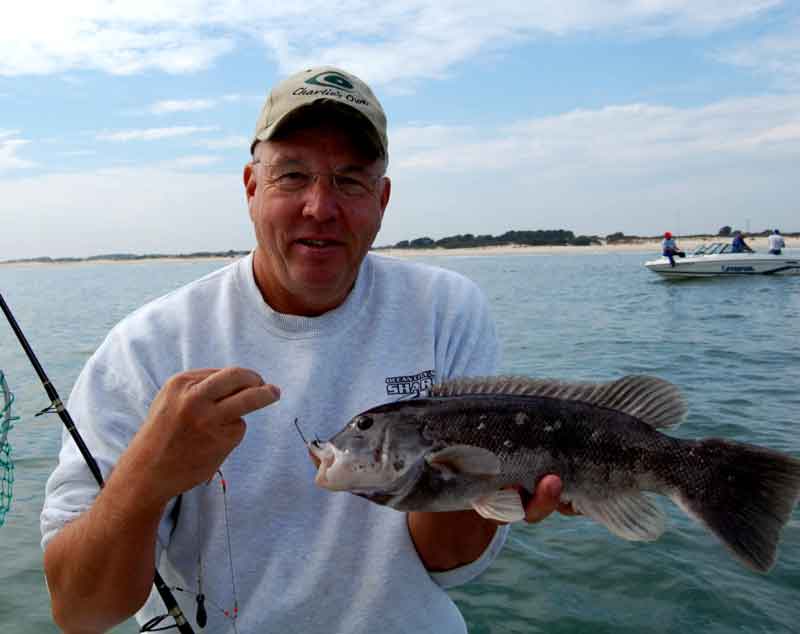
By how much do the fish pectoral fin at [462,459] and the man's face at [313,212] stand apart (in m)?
0.83

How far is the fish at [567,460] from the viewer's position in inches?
93.9

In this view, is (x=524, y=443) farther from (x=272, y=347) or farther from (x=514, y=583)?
(x=514, y=583)

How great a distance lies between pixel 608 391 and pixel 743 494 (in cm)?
62

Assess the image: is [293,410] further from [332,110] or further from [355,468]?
[332,110]

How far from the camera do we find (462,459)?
94.7 inches

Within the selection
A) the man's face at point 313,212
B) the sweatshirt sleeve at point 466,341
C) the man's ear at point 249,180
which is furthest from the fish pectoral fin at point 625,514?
the man's ear at point 249,180

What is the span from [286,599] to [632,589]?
13.8 ft

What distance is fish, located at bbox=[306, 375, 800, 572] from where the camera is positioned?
2385 mm

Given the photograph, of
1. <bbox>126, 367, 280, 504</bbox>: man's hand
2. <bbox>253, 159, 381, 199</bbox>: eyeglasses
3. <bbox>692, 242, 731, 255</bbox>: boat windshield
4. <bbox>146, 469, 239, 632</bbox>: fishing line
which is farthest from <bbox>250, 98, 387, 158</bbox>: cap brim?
<bbox>692, 242, 731, 255</bbox>: boat windshield

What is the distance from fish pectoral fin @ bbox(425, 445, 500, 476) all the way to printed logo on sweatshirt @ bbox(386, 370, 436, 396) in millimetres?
471

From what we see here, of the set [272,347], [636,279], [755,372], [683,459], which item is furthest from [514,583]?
[636,279]

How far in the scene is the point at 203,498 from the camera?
2.62 meters

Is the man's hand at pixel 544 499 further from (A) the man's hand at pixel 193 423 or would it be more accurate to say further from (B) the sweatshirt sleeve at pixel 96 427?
(B) the sweatshirt sleeve at pixel 96 427

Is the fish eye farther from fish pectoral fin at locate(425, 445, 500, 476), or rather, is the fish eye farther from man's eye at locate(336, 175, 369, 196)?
man's eye at locate(336, 175, 369, 196)
